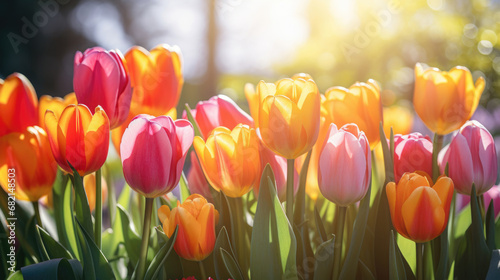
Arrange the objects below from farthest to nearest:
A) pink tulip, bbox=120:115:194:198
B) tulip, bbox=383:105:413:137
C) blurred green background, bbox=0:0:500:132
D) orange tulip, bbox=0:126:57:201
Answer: blurred green background, bbox=0:0:500:132 < tulip, bbox=383:105:413:137 < orange tulip, bbox=0:126:57:201 < pink tulip, bbox=120:115:194:198

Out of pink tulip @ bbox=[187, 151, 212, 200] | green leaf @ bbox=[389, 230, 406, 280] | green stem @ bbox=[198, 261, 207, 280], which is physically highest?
pink tulip @ bbox=[187, 151, 212, 200]

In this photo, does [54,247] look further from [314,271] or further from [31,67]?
[31,67]

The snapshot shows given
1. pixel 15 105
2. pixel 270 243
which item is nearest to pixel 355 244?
pixel 270 243

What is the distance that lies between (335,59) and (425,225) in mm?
6292

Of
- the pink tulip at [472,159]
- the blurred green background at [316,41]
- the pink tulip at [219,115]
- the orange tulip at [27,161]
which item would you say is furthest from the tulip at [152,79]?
the blurred green background at [316,41]

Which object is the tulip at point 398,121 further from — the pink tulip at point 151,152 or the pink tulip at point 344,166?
the pink tulip at point 151,152

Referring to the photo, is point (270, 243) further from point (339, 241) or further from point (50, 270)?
point (50, 270)

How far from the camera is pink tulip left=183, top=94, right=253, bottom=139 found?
783mm

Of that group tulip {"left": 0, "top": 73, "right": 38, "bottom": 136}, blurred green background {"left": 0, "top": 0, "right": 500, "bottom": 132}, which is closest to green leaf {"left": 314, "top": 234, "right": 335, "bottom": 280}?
tulip {"left": 0, "top": 73, "right": 38, "bottom": 136}

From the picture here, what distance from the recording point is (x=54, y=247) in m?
0.70

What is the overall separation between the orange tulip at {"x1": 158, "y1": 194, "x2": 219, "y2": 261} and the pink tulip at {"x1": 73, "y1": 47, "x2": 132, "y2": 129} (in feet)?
0.58

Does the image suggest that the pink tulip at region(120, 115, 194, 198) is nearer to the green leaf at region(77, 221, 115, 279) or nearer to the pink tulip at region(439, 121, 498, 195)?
the green leaf at region(77, 221, 115, 279)

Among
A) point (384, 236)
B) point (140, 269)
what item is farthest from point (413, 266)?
point (140, 269)

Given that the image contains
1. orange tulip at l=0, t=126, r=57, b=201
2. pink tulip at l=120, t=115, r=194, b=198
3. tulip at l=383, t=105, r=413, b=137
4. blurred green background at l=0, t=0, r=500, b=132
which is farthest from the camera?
blurred green background at l=0, t=0, r=500, b=132
